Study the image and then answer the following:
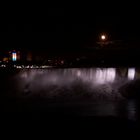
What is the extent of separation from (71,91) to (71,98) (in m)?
0.28

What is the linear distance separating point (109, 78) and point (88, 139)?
157 inches

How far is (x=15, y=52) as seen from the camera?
852 centimetres

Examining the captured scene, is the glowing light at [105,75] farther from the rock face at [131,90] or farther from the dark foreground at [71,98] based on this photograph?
the rock face at [131,90]

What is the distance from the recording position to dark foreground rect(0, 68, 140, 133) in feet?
19.4

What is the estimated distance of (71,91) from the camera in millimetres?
7680

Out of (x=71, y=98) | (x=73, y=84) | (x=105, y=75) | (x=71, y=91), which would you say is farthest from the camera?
(x=105, y=75)

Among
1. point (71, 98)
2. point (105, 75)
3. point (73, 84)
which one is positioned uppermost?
point (105, 75)

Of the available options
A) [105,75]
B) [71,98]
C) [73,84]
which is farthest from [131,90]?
[71,98]

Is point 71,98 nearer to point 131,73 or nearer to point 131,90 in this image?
point 131,90

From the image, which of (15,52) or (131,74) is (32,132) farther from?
(131,74)

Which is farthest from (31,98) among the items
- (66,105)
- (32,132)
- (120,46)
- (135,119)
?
(120,46)

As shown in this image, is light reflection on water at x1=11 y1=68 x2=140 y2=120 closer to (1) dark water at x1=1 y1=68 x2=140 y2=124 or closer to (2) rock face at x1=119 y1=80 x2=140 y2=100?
(1) dark water at x1=1 y1=68 x2=140 y2=124

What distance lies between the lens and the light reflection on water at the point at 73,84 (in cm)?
754

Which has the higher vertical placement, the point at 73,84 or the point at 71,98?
the point at 73,84
